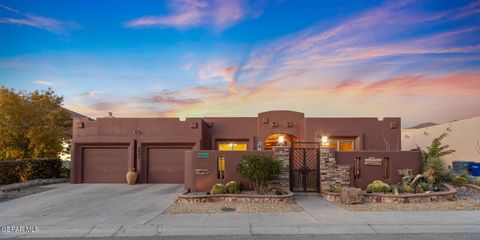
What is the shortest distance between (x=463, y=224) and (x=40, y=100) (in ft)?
75.6

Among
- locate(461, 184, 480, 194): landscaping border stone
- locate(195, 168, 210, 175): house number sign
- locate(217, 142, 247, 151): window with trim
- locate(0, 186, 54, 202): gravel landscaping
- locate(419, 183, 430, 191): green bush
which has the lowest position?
locate(0, 186, 54, 202): gravel landscaping

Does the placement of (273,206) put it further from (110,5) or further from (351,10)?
(110,5)

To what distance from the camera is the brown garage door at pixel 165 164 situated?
18641 millimetres

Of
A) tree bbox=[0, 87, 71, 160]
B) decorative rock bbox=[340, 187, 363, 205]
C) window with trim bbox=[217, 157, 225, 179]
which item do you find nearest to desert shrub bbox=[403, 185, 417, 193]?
decorative rock bbox=[340, 187, 363, 205]

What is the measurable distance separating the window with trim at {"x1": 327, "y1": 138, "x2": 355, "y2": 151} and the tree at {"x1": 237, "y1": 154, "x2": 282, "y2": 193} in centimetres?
786

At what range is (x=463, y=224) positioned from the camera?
319 inches

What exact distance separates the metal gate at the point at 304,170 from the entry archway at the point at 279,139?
628cm

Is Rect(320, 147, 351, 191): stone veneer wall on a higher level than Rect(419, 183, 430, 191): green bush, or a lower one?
higher

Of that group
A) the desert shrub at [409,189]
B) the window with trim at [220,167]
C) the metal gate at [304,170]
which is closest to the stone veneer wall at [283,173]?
the metal gate at [304,170]

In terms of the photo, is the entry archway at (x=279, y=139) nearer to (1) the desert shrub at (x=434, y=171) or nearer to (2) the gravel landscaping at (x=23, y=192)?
(1) the desert shrub at (x=434, y=171)

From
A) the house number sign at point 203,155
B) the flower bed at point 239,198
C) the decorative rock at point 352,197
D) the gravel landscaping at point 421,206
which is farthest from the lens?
the house number sign at point 203,155

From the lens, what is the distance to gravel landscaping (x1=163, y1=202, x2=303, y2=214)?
32.9 ft

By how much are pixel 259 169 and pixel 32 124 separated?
16.0m

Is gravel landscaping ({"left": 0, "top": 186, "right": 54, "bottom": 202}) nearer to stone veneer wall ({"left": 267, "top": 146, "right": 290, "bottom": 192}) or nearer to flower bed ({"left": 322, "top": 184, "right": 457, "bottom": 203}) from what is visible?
stone veneer wall ({"left": 267, "top": 146, "right": 290, "bottom": 192})
